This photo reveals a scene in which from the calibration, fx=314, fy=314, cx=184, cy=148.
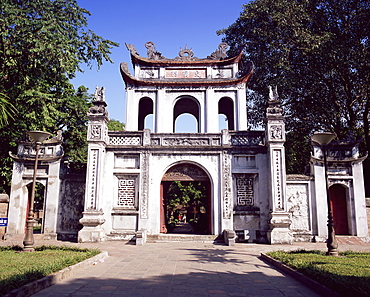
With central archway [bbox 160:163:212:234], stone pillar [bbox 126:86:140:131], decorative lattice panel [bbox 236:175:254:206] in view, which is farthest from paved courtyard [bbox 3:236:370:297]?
stone pillar [bbox 126:86:140:131]

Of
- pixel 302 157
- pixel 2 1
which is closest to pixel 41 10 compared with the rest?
pixel 2 1

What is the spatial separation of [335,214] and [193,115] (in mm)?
9711

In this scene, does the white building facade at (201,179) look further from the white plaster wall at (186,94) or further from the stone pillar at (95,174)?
the white plaster wall at (186,94)

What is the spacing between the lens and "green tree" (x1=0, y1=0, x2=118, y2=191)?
13422 mm

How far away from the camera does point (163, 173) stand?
519 inches

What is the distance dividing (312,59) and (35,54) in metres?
14.9

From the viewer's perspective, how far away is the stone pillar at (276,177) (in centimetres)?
1162

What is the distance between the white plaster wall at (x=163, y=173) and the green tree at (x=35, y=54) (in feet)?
19.0

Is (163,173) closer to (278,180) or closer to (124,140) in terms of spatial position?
(124,140)

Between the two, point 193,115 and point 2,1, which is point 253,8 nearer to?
point 193,115

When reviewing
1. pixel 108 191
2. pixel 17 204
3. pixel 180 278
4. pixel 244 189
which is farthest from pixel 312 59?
pixel 17 204

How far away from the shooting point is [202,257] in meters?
8.66

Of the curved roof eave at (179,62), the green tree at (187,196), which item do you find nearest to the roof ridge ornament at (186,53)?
the curved roof eave at (179,62)

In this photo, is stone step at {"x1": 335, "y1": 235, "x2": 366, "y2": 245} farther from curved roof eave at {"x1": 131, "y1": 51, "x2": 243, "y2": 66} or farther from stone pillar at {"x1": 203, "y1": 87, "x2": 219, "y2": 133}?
curved roof eave at {"x1": 131, "y1": 51, "x2": 243, "y2": 66}
